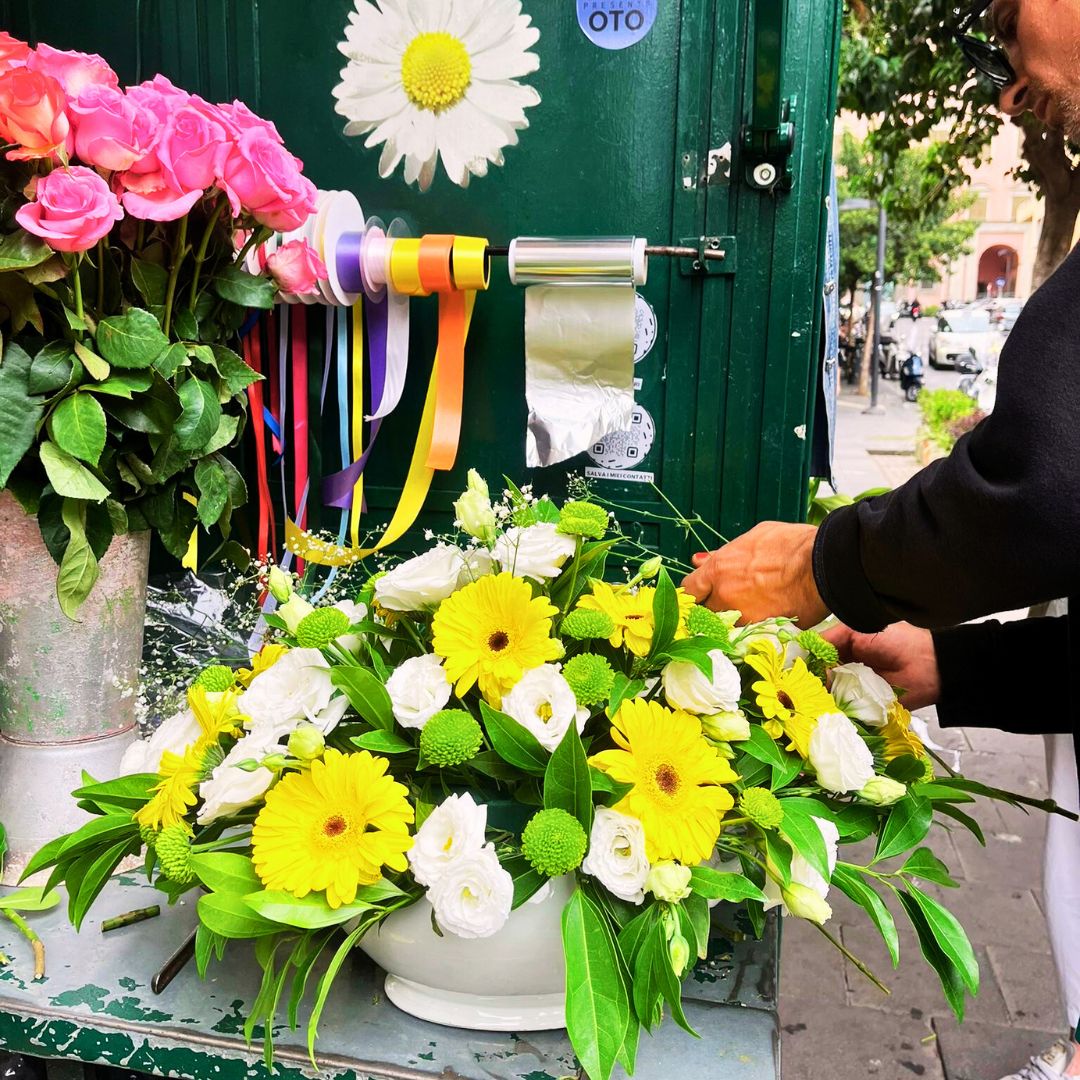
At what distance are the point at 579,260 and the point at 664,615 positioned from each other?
81 centimetres

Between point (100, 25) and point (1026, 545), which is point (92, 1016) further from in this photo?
point (100, 25)

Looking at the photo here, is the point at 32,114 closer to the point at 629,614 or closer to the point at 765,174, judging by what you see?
the point at 629,614

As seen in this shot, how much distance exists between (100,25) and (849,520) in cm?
166

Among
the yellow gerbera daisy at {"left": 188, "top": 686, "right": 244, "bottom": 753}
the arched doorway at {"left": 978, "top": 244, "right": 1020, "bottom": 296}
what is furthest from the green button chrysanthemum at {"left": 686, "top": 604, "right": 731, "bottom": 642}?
the arched doorway at {"left": 978, "top": 244, "right": 1020, "bottom": 296}

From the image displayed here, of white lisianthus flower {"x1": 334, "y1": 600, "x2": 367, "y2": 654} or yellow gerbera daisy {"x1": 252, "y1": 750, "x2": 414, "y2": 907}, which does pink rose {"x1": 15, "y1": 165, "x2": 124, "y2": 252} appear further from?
yellow gerbera daisy {"x1": 252, "y1": 750, "x2": 414, "y2": 907}

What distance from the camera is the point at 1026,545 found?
0.88m

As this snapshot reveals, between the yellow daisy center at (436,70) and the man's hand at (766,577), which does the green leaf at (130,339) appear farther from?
the yellow daisy center at (436,70)

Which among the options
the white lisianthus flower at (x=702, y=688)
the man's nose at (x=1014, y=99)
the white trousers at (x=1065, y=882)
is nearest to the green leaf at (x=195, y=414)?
the white lisianthus flower at (x=702, y=688)

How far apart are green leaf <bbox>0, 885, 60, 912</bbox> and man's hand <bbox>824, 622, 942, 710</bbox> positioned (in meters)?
1.02

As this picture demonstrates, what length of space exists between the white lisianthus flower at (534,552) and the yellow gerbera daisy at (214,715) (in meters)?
0.30

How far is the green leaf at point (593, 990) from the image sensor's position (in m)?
0.74

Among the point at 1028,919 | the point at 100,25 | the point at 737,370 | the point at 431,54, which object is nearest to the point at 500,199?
the point at 431,54

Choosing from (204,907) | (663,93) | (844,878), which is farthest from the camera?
(663,93)

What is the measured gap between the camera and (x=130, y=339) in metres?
1.11
